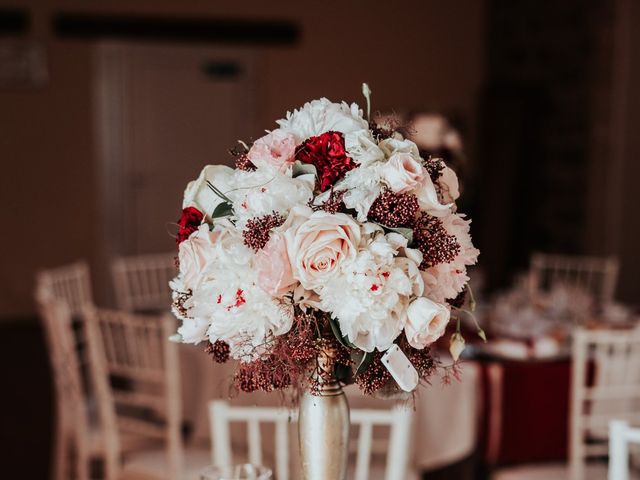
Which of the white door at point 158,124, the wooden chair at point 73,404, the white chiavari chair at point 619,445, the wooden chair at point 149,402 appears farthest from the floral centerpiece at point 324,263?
the white door at point 158,124

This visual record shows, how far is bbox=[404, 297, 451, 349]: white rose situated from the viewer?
1188mm

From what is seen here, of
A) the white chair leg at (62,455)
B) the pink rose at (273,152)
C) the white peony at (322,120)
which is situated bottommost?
the white chair leg at (62,455)

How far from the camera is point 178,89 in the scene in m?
8.10

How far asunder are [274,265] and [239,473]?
39 cm

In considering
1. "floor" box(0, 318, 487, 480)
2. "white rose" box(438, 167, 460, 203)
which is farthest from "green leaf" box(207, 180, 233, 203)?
"floor" box(0, 318, 487, 480)

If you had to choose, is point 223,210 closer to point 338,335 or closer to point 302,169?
point 302,169

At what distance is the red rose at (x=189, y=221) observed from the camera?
1.32 metres

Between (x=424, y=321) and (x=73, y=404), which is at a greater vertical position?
(x=424, y=321)

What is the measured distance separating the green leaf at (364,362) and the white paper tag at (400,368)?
1.4 inches

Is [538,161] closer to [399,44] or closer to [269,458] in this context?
[399,44]

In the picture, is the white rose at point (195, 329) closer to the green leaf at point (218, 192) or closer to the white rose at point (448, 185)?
the green leaf at point (218, 192)

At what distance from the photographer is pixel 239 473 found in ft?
4.54

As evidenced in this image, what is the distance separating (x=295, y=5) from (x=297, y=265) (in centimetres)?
729

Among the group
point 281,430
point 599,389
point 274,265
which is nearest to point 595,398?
point 599,389
